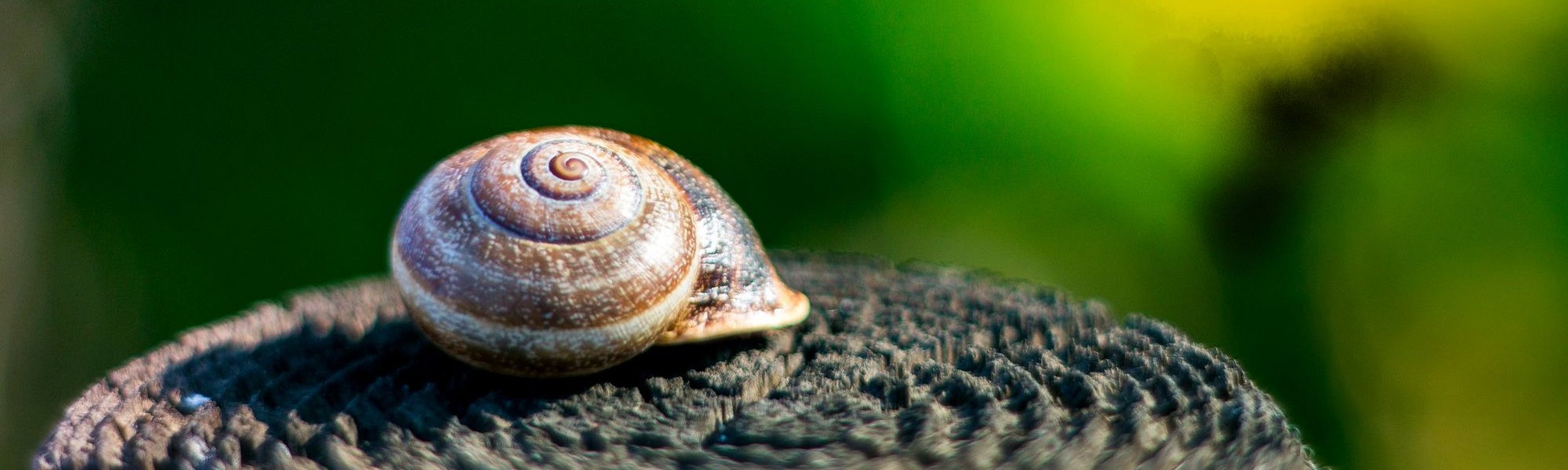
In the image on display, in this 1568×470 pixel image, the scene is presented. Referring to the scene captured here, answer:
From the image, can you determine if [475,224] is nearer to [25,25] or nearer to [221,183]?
[221,183]

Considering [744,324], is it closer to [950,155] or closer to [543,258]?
[543,258]

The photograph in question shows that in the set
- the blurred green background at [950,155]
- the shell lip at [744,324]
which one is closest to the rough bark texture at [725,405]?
the shell lip at [744,324]

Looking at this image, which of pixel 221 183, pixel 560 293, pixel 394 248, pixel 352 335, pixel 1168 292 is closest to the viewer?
pixel 560 293

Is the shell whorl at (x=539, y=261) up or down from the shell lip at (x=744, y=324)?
up

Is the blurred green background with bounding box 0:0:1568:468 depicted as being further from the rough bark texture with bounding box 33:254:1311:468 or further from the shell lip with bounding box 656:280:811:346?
the shell lip with bounding box 656:280:811:346

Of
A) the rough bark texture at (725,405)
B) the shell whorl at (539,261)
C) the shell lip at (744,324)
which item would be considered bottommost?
the rough bark texture at (725,405)

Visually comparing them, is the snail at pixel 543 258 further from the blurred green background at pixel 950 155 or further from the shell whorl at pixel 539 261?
the blurred green background at pixel 950 155

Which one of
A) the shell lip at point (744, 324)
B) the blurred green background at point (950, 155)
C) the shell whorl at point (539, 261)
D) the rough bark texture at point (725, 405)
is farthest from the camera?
the blurred green background at point (950, 155)

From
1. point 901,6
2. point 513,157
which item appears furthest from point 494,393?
point 901,6
